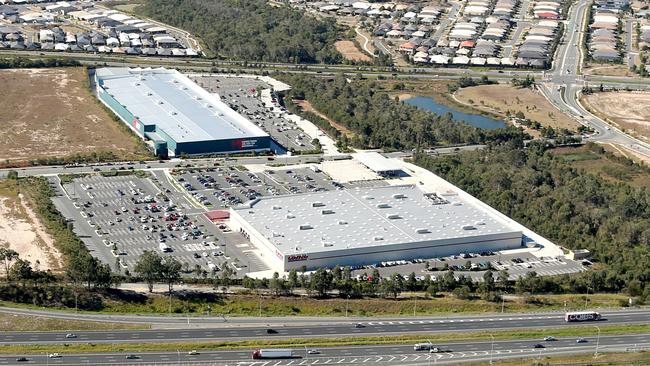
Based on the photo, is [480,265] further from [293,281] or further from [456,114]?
[456,114]

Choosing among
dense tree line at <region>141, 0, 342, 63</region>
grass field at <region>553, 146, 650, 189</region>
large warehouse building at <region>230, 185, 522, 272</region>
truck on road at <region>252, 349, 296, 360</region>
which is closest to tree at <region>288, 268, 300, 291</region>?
large warehouse building at <region>230, 185, 522, 272</region>

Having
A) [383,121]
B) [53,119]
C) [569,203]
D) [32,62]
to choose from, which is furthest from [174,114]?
[569,203]

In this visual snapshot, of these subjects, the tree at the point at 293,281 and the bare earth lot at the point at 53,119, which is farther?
the bare earth lot at the point at 53,119

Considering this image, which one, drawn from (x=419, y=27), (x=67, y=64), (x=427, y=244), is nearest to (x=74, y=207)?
(x=427, y=244)

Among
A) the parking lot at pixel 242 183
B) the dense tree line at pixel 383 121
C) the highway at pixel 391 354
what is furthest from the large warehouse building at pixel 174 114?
the highway at pixel 391 354

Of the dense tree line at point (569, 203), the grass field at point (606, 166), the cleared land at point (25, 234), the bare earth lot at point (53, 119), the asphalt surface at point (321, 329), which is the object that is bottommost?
the bare earth lot at point (53, 119)

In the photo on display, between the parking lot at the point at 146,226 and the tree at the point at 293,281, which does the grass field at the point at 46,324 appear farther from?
the tree at the point at 293,281

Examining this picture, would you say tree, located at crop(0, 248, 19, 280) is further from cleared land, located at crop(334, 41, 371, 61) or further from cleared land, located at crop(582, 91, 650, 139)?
cleared land, located at crop(334, 41, 371, 61)

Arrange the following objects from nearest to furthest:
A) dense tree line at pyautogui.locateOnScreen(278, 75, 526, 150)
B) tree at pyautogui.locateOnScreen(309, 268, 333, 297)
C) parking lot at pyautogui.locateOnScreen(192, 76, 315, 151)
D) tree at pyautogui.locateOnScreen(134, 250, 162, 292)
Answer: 1. tree at pyautogui.locateOnScreen(134, 250, 162, 292)
2. tree at pyautogui.locateOnScreen(309, 268, 333, 297)
3. dense tree line at pyautogui.locateOnScreen(278, 75, 526, 150)
4. parking lot at pyautogui.locateOnScreen(192, 76, 315, 151)
